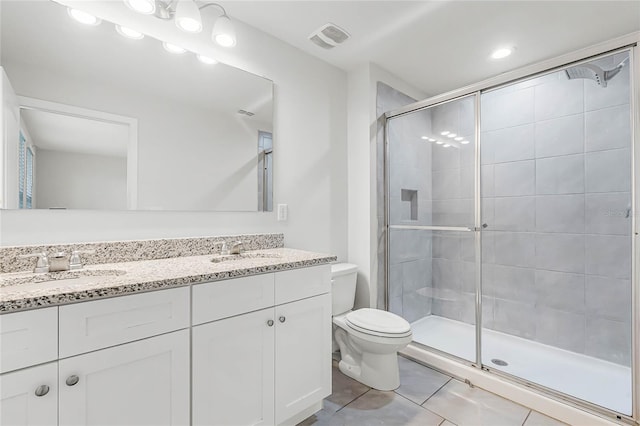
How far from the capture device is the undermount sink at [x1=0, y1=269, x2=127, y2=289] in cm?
106

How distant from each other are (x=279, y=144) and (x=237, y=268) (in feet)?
3.60

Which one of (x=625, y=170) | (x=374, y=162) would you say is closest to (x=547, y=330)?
(x=625, y=170)

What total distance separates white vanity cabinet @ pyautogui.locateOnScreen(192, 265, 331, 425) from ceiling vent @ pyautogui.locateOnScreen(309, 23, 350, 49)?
156 cm

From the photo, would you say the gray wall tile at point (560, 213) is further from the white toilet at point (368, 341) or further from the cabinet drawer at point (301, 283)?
the cabinet drawer at point (301, 283)

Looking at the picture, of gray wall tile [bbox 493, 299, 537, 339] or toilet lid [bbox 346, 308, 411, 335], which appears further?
gray wall tile [bbox 493, 299, 537, 339]

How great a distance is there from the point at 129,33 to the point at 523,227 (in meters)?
3.06

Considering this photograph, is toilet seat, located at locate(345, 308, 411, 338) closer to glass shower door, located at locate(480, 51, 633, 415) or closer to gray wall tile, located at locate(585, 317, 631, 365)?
glass shower door, located at locate(480, 51, 633, 415)

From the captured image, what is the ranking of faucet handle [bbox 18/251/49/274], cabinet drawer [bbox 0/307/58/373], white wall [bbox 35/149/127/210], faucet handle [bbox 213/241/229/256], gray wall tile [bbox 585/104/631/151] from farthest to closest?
gray wall tile [bbox 585/104/631/151], faucet handle [bbox 213/241/229/256], white wall [bbox 35/149/127/210], faucet handle [bbox 18/251/49/274], cabinet drawer [bbox 0/307/58/373]

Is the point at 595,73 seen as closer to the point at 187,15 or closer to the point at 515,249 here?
the point at 515,249

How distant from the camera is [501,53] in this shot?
7.39 ft

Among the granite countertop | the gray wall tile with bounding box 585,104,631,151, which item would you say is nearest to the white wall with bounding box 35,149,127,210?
the granite countertop

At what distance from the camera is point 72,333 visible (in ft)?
2.92

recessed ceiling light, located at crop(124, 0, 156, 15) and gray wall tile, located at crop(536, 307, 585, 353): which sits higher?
recessed ceiling light, located at crop(124, 0, 156, 15)

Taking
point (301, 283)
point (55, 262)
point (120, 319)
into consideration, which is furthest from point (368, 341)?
point (55, 262)
